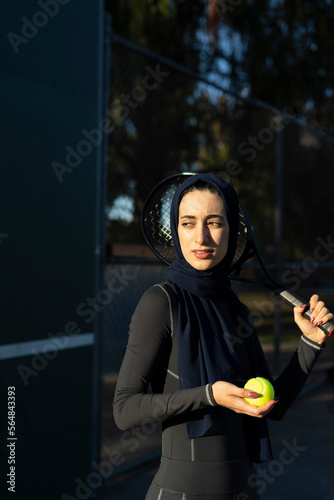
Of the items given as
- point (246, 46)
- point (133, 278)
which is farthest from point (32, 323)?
point (246, 46)

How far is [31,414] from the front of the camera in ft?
12.2

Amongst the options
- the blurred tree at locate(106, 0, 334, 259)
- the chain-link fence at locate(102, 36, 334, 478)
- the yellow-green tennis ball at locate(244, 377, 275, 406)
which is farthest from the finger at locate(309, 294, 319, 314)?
the blurred tree at locate(106, 0, 334, 259)

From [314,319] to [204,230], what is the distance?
0.52 m

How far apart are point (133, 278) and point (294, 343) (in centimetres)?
947

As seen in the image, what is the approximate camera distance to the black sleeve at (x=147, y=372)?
1.91 metres

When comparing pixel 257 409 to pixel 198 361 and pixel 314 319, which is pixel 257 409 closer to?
pixel 198 361

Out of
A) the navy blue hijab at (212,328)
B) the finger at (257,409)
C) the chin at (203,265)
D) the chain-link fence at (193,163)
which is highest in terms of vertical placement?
the chain-link fence at (193,163)

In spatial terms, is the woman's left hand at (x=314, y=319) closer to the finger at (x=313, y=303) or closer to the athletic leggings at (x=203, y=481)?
the finger at (x=313, y=303)

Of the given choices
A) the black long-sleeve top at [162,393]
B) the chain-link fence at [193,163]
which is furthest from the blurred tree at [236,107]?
the black long-sleeve top at [162,393]

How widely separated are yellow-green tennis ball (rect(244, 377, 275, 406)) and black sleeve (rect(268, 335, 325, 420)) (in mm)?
265

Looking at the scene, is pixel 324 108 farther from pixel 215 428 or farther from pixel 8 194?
pixel 215 428

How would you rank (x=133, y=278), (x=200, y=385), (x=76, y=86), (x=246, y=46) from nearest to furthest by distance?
(x=200, y=385), (x=76, y=86), (x=133, y=278), (x=246, y=46)

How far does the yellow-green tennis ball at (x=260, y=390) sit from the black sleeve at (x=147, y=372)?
18cm

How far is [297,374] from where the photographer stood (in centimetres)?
227
